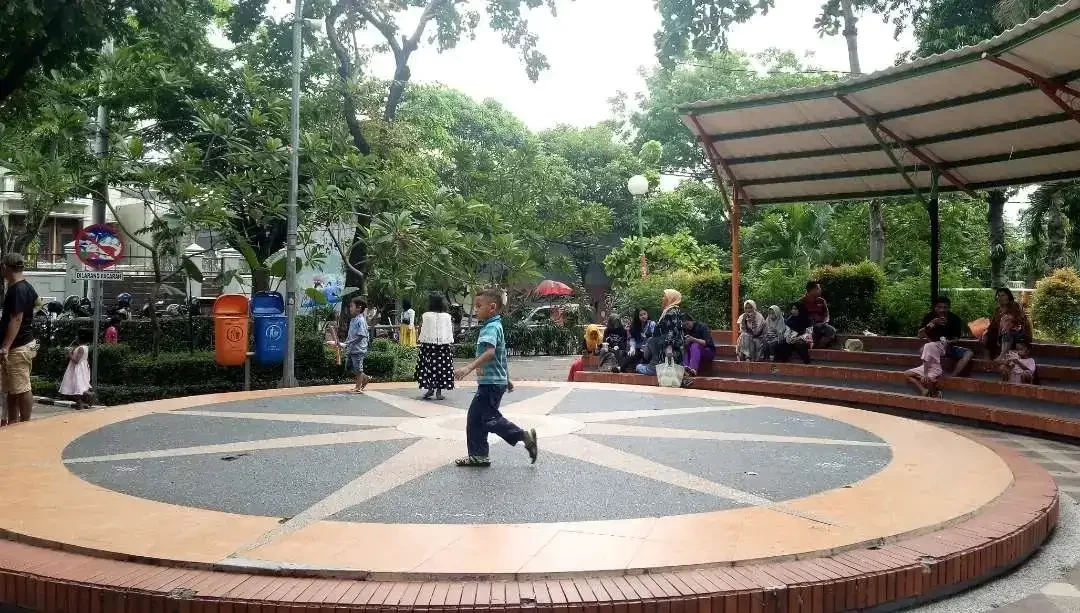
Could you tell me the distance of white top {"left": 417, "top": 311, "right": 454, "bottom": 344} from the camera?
11141 millimetres

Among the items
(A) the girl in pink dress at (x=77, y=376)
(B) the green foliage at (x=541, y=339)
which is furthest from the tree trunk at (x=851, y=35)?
(A) the girl in pink dress at (x=77, y=376)

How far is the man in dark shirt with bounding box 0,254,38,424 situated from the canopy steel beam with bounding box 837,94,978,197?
10.3m

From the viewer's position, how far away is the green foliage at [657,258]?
24922 mm

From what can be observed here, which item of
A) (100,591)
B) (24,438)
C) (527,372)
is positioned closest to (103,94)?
(527,372)

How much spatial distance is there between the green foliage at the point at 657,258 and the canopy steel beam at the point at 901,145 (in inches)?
382

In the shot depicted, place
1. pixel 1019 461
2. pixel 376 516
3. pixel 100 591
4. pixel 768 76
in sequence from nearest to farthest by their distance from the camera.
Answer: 1. pixel 100 591
2. pixel 376 516
3. pixel 1019 461
4. pixel 768 76

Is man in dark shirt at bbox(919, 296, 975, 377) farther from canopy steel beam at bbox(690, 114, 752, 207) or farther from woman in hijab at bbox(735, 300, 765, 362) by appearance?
canopy steel beam at bbox(690, 114, 752, 207)

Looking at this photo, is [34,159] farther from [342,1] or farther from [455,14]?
[455,14]

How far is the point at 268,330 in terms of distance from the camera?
1375 centimetres

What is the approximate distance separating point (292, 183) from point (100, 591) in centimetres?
1144

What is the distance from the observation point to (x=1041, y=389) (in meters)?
9.69

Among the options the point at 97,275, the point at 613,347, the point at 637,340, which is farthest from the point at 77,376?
the point at 637,340

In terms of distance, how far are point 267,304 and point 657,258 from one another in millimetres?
14539

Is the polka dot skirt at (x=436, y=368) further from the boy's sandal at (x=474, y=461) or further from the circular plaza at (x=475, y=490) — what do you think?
the boy's sandal at (x=474, y=461)
